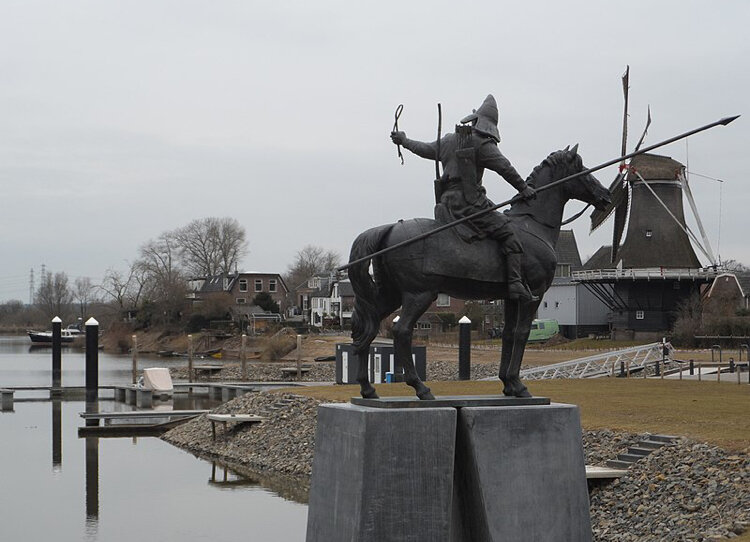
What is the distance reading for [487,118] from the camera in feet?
31.9

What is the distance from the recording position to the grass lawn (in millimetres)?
15938

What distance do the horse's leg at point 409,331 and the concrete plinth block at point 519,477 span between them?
52 cm

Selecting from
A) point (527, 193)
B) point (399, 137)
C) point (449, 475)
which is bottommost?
point (449, 475)

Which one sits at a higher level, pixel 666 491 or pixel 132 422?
pixel 666 491

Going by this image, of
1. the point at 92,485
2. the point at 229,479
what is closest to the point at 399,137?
the point at 229,479

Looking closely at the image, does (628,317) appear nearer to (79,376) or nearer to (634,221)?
(634,221)

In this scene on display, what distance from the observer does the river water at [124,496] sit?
1560cm

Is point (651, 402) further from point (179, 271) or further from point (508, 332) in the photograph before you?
point (179, 271)

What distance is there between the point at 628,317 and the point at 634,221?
5.10 m

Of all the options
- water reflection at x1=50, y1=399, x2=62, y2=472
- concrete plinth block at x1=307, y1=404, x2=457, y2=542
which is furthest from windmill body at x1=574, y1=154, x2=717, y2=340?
concrete plinth block at x1=307, y1=404, x2=457, y2=542

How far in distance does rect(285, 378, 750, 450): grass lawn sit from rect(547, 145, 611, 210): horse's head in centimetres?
567

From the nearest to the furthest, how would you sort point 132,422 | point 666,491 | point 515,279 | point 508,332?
point 515,279 → point 508,332 → point 666,491 → point 132,422

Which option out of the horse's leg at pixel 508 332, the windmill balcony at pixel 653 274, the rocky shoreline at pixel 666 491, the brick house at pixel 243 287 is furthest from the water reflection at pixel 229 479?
the brick house at pixel 243 287

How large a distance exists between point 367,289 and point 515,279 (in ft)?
4.42
